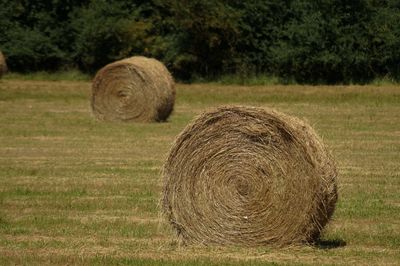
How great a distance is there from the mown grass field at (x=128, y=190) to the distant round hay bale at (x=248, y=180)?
9.5 inches

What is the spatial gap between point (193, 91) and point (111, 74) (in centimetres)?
795

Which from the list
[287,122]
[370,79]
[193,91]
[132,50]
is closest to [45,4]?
[132,50]

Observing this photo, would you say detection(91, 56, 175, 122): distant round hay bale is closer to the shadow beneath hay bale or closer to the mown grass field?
the mown grass field

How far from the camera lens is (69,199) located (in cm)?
1382

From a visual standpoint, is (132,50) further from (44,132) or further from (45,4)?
(44,132)

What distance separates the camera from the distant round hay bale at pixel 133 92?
25.8 meters

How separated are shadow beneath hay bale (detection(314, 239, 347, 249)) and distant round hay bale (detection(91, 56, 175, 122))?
1491 cm

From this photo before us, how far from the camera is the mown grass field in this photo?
405 inches

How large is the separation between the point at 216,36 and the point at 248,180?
1110 inches

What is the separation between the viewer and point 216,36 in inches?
1523

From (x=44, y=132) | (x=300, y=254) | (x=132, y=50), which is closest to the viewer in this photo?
(x=300, y=254)

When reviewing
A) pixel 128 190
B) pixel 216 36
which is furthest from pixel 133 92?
pixel 216 36

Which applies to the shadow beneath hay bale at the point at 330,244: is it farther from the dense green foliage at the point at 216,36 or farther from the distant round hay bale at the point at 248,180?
the dense green foliage at the point at 216,36

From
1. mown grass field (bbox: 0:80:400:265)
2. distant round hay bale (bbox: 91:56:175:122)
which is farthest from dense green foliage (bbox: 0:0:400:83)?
distant round hay bale (bbox: 91:56:175:122)
